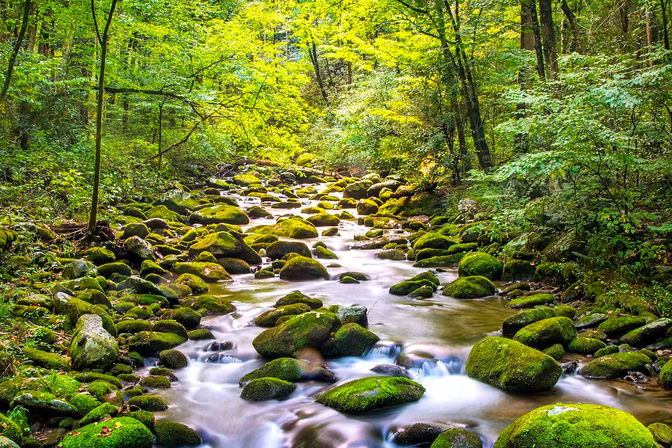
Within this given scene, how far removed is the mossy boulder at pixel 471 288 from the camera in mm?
8828

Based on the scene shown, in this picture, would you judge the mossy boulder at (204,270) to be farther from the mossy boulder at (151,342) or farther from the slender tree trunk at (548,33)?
the slender tree trunk at (548,33)

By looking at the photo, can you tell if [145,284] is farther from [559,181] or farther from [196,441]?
[559,181]

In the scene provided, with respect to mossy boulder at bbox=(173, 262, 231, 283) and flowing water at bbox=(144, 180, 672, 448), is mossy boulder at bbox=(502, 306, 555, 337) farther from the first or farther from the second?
mossy boulder at bbox=(173, 262, 231, 283)

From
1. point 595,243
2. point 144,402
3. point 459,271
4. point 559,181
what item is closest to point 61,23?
point 144,402

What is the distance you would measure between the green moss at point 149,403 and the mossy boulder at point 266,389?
941mm

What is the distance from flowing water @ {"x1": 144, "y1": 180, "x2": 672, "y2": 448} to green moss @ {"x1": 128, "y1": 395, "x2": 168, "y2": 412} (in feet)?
0.34

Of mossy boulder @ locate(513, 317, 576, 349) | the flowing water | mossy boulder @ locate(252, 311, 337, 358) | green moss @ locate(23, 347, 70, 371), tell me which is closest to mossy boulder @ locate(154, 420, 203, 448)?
the flowing water

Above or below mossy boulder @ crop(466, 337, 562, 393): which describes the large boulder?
above

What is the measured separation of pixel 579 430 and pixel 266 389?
3.37m

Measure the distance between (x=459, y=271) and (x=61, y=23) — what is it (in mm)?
12078

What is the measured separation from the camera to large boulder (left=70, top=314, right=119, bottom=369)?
199 inches

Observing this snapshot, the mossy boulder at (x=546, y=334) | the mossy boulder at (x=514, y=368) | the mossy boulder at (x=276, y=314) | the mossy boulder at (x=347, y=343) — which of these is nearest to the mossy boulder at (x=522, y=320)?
the mossy boulder at (x=546, y=334)

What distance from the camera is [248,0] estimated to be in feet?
109

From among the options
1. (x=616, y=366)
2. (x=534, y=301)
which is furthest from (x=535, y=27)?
(x=616, y=366)
